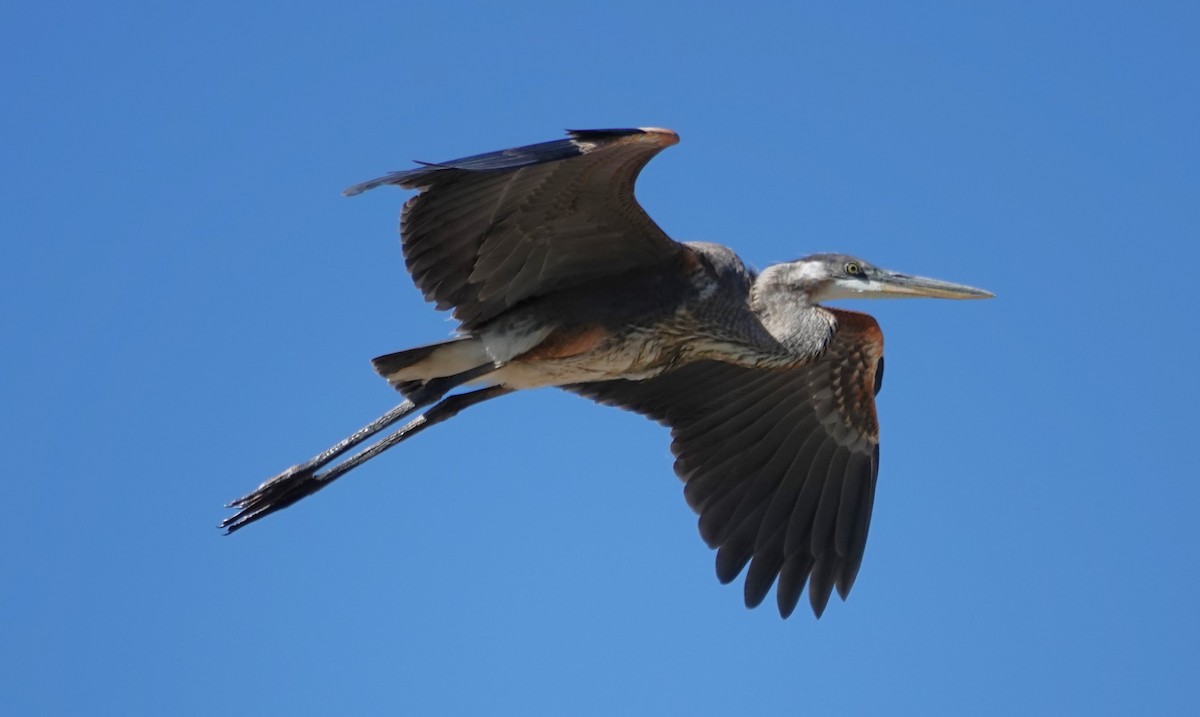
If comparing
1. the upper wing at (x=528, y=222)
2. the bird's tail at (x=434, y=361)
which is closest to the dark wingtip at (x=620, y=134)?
the upper wing at (x=528, y=222)

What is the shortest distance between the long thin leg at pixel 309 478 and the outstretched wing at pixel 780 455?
1.09 meters

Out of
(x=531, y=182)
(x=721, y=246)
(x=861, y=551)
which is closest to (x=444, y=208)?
(x=531, y=182)

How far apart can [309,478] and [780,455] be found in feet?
10.7

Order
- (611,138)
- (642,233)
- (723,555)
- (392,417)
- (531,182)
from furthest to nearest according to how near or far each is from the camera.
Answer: (723,555)
(392,417)
(642,233)
(531,182)
(611,138)

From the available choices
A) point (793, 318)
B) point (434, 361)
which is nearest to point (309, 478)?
point (434, 361)

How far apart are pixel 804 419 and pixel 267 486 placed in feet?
12.1

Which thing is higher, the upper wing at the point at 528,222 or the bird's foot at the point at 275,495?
the upper wing at the point at 528,222

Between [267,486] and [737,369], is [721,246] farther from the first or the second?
[267,486]

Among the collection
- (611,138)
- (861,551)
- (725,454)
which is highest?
(611,138)

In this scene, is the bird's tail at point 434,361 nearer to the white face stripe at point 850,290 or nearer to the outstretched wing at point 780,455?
the outstretched wing at point 780,455

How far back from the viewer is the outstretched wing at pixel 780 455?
10086 millimetres

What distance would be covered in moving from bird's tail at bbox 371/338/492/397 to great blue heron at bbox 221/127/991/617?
0.04 ft

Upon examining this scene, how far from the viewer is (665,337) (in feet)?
29.4

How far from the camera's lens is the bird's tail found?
886 cm
